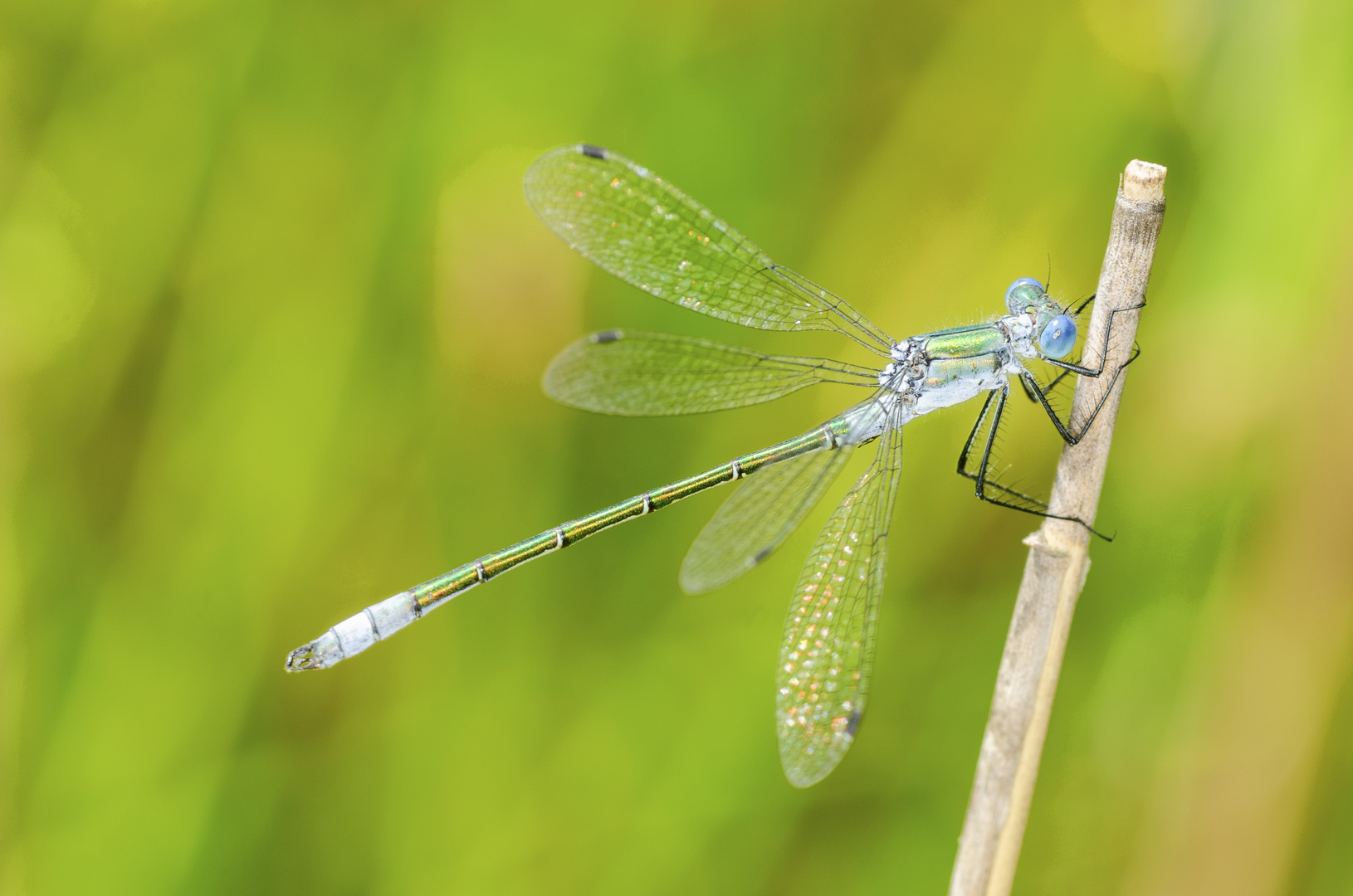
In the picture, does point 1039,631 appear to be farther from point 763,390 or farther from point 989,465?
point 763,390

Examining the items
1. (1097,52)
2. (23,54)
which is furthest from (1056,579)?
(23,54)

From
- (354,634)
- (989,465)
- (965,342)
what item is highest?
(965,342)

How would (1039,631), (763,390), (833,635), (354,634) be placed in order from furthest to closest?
1. (763,390)
2. (354,634)
3. (833,635)
4. (1039,631)

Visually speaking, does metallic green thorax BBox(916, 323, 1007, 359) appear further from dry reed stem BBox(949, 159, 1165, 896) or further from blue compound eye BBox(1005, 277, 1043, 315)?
dry reed stem BBox(949, 159, 1165, 896)

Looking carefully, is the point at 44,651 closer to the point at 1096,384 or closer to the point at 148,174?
the point at 148,174

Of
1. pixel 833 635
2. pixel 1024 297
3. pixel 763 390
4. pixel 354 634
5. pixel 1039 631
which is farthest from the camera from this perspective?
pixel 763 390

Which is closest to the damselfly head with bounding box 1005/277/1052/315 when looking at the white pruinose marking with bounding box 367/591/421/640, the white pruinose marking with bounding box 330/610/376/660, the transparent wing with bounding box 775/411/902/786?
the transparent wing with bounding box 775/411/902/786

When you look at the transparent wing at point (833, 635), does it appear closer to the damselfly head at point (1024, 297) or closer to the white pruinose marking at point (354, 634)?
the damselfly head at point (1024, 297)

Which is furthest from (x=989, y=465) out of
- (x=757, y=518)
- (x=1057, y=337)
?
(x=757, y=518)
